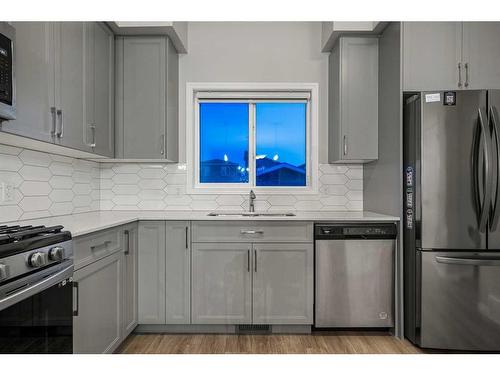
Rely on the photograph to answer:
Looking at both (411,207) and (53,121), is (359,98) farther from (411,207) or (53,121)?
(53,121)

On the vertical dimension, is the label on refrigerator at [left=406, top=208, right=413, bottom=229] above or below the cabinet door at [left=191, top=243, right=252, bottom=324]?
above

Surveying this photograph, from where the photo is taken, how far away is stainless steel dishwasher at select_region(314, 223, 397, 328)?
2.49 meters

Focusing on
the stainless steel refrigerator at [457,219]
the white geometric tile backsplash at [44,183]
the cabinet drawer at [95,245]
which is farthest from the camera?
the stainless steel refrigerator at [457,219]

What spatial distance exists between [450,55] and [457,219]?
1.19 m

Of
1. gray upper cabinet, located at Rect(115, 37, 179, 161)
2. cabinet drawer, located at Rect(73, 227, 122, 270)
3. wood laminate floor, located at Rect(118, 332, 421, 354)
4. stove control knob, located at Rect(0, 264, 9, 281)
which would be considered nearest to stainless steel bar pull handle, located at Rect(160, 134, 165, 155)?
gray upper cabinet, located at Rect(115, 37, 179, 161)

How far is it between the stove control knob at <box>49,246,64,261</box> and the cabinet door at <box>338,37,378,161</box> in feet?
7.17

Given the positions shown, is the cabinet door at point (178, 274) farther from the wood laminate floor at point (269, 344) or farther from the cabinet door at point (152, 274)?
the wood laminate floor at point (269, 344)

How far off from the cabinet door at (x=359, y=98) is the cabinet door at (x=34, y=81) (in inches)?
83.8

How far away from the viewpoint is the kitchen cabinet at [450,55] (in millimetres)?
2391

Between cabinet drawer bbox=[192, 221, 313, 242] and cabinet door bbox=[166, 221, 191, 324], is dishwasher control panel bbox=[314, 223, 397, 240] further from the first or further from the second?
cabinet door bbox=[166, 221, 191, 324]

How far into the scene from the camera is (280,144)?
3301 millimetres

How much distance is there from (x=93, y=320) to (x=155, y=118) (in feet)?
5.28

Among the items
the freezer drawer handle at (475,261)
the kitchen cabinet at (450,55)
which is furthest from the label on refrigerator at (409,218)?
the kitchen cabinet at (450,55)

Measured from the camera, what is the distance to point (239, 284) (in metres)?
2.52
